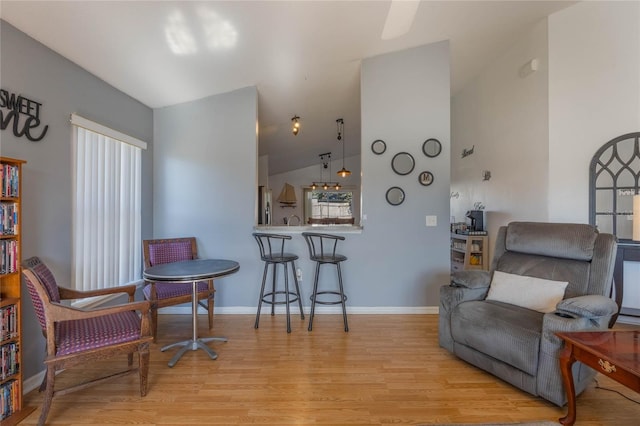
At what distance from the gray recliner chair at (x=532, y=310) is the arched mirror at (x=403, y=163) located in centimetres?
123

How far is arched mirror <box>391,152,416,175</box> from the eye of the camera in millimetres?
3555

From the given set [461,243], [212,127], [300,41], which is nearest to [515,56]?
[461,243]

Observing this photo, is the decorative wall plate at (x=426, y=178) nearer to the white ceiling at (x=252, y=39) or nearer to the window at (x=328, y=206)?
the white ceiling at (x=252, y=39)

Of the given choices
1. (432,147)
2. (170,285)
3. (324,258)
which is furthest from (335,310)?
(432,147)

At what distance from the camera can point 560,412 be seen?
1.81 meters

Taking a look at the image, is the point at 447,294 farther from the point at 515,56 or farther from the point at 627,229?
the point at 515,56

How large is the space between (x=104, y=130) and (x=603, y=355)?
151 inches

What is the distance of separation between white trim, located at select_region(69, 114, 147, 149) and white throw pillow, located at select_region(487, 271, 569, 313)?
12.0ft

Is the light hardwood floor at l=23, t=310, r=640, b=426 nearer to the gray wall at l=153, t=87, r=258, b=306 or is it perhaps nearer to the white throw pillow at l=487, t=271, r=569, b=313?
the white throw pillow at l=487, t=271, r=569, b=313

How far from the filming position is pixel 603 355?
1430mm

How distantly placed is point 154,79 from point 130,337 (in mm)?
2354

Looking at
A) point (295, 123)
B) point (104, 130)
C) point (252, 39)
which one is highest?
point (252, 39)

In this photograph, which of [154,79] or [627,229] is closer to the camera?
[154,79]

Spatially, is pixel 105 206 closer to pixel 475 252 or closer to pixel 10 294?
pixel 10 294
